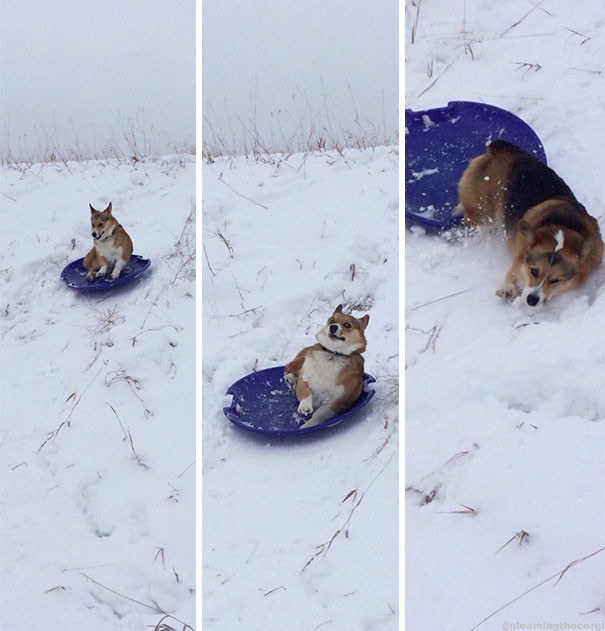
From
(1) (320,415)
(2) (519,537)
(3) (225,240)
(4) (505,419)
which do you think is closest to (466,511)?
(2) (519,537)

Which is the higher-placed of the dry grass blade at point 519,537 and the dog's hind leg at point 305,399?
the dog's hind leg at point 305,399

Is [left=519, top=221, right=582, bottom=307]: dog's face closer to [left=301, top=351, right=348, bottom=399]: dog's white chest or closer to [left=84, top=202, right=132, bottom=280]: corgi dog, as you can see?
[left=301, top=351, right=348, bottom=399]: dog's white chest

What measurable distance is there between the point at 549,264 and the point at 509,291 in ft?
0.40

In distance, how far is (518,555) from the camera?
1.65 m

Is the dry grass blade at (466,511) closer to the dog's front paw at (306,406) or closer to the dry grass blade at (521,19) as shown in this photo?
the dog's front paw at (306,406)

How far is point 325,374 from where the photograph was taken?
187 centimetres

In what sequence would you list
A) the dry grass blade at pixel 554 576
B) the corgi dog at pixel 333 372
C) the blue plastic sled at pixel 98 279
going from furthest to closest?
the blue plastic sled at pixel 98 279 → the corgi dog at pixel 333 372 → the dry grass blade at pixel 554 576

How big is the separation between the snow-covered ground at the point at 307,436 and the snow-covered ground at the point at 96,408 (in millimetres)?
81

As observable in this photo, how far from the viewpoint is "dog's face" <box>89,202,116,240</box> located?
2.18m

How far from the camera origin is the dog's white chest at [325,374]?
186 centimetres

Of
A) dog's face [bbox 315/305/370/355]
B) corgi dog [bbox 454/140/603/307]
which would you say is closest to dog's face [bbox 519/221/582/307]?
corgi dog [bbox 454/140/603/307]

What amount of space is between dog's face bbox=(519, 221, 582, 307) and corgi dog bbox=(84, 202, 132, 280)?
43.9 inches

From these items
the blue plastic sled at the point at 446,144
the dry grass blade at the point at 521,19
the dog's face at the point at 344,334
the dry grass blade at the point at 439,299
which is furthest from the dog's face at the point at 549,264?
the dry grass blade at the point at 521,19

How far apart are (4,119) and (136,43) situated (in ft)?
1.56
